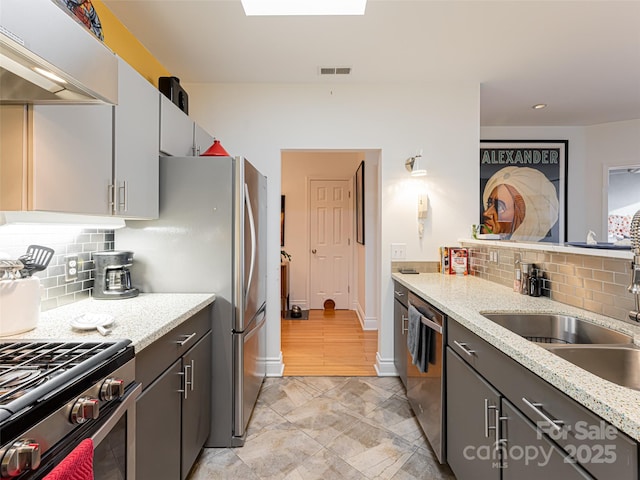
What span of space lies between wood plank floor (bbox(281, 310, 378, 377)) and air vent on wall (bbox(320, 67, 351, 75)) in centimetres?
262

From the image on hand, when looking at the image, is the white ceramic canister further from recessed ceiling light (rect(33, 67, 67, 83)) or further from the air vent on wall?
the air vent on wall

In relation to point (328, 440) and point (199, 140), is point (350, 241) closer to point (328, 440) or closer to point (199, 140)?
point (199, 140)

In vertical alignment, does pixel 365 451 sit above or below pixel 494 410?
below

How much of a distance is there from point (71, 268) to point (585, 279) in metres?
2.59

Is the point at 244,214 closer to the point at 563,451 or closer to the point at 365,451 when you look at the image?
the point at 365,451

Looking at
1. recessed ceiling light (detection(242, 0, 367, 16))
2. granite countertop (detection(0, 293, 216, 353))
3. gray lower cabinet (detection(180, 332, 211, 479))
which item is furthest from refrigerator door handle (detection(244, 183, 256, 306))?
recessed ceiling light (detection(242, 0, 367, 16))

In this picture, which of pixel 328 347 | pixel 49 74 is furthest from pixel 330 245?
pixel 49 74

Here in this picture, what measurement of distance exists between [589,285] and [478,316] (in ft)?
1.93

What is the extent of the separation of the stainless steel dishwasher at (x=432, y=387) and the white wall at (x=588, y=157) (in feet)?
10.5

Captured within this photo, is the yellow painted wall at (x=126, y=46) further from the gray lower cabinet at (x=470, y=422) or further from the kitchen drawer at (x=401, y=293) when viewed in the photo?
the gray lower cabinet at (x=470, y=422)

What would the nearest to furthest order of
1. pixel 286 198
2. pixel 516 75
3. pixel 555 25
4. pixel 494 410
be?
pixel 494 410
pixel 555 25
pixel 516 75
pixel 286 198

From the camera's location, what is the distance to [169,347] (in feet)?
4.50

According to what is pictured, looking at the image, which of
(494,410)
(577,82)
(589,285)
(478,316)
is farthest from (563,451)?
(577,82)

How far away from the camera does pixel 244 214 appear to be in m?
1.91
